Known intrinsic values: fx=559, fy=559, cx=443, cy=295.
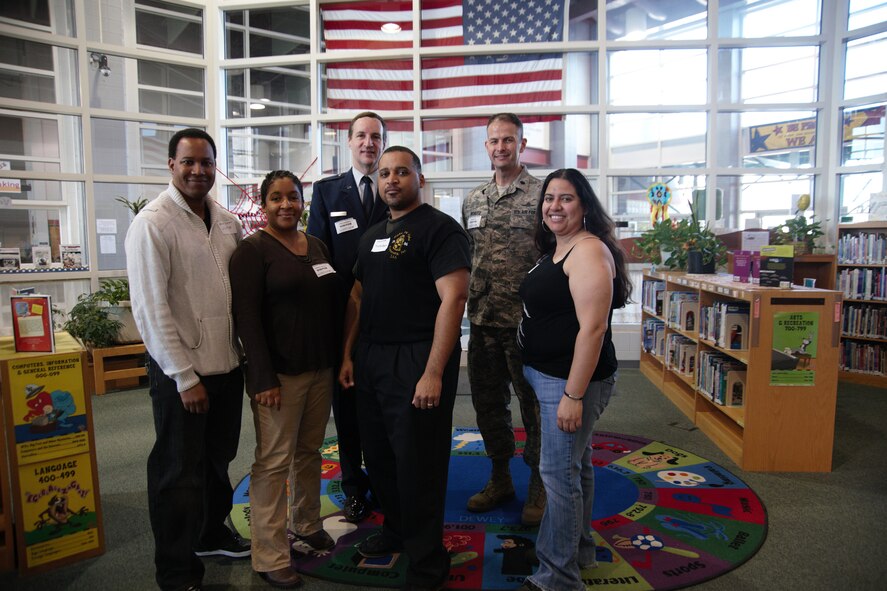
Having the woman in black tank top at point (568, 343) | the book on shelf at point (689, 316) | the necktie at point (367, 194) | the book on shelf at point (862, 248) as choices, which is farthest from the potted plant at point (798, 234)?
the necktie at point (367, 194)

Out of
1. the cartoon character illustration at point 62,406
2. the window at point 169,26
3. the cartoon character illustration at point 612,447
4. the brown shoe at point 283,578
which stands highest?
the window at point 169,26

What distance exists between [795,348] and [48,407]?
3868 mm

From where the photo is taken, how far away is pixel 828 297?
3250mm

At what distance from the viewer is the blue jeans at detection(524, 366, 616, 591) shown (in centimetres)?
196

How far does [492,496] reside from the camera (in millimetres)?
2920

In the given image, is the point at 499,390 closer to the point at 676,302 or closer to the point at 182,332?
the point at 182,332

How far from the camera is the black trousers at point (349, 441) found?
2711mm

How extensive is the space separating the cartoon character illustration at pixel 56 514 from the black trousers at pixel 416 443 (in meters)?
1.47

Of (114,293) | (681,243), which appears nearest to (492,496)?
(681,243)

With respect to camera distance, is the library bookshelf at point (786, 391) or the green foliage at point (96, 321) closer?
the library bookshelf at point (786, 391)

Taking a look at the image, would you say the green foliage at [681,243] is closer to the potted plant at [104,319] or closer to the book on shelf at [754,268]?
the book on shelf at [754,268]

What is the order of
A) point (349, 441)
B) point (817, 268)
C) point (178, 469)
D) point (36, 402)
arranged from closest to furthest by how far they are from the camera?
point (178, 469) < point (36, 402) < point (349, 441) < point (817, 268)

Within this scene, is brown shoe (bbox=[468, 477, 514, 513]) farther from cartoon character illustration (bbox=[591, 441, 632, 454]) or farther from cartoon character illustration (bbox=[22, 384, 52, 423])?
cartoon character illustration (bbox=[22, 384, 52, 423])

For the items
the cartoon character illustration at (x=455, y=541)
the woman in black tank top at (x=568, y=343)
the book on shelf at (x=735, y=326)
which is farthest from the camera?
the book on shelf at (x=735, y=326)
